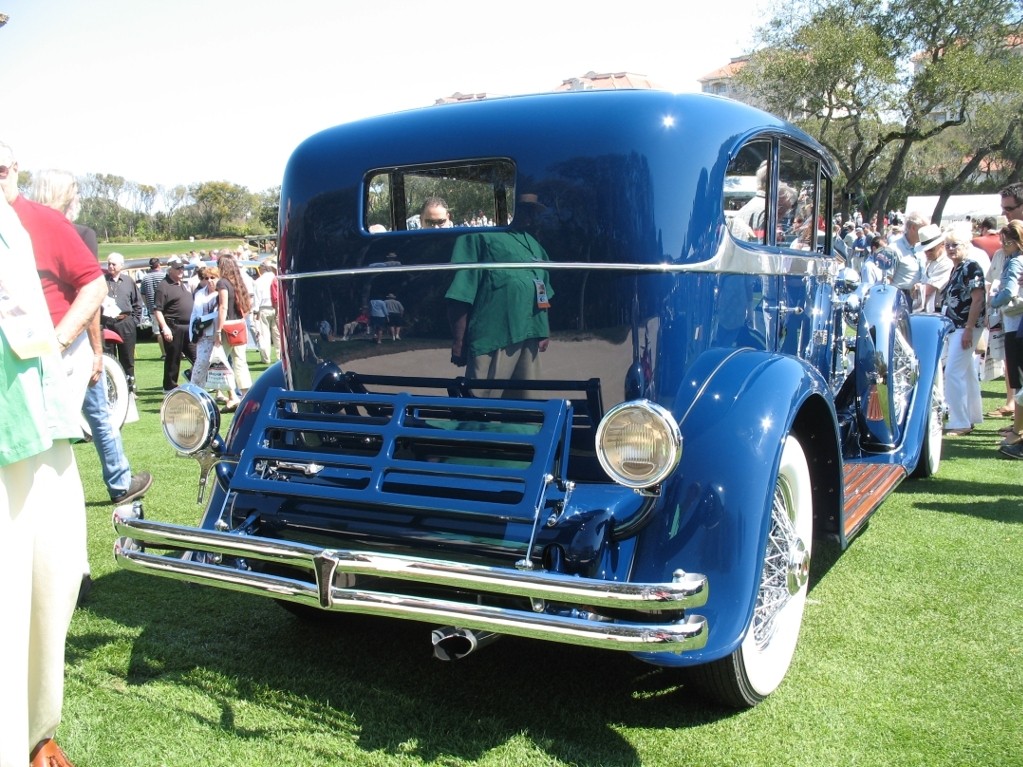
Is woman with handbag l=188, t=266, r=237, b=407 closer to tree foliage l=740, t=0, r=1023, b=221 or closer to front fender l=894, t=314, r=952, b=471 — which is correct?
front fender l=894, t=314, r=952, b=471

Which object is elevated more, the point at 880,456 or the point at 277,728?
the point at 880,456

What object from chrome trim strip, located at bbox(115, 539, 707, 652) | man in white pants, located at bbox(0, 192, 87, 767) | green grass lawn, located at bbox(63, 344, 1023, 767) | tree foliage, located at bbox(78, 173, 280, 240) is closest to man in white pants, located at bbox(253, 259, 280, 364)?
green grass lawn, located at bbox(63, 344, 1023, 767)

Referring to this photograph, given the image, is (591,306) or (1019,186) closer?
(591,306)

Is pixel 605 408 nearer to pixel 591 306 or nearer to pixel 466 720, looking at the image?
pixel 591 306

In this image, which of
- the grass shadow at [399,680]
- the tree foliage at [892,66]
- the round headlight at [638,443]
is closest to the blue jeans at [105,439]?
the grass shadow at [399,680]

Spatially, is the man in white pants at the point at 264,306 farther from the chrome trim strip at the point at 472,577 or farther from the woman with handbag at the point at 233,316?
the chrome trim strip at the point at 472,577

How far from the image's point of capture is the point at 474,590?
2.46 metres

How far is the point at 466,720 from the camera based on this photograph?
2.94m

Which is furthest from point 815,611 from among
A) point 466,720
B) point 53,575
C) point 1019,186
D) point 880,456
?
point 1019,186

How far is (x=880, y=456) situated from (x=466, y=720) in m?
3.05

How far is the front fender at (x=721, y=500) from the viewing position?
2.60 meters

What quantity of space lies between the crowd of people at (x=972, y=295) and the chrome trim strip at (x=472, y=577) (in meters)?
3.99

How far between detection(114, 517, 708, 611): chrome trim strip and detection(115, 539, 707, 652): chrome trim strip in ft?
0.18

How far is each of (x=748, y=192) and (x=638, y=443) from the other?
1.54m
